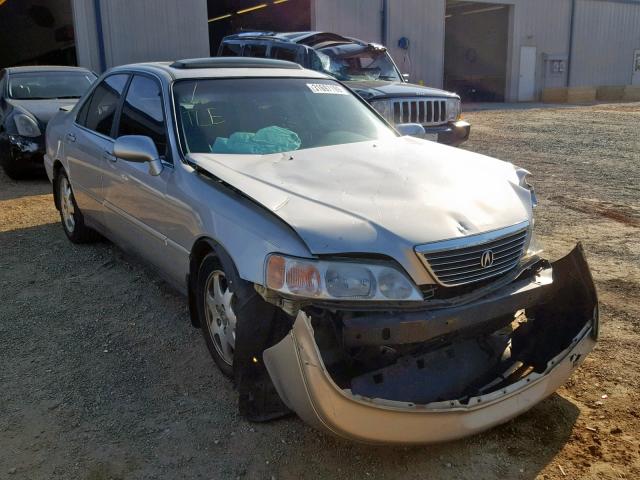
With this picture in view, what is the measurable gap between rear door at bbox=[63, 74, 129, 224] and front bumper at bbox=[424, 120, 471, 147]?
519cm

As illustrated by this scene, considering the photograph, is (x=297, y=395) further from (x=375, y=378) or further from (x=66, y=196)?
(x=66, y=196)

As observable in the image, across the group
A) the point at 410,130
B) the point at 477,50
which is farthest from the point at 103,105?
the point at 477,50

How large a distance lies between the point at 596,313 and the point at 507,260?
0.50 m

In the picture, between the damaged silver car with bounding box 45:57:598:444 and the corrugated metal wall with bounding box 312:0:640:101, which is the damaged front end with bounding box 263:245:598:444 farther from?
the corrugated metal wall with bounding box 312:0:640:101

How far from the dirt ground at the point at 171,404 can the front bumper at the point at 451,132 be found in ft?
12.9

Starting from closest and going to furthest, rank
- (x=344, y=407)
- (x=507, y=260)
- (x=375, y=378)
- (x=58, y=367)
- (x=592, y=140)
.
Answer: (x=344, y=407) < (x=375, y=378) < (x=507, y=260) < (x=58, y=367) < (x=592, y=140)

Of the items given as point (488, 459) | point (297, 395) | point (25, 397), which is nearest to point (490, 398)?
point (488, 459)

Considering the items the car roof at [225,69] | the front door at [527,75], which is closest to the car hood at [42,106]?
the car roof at [225,69]

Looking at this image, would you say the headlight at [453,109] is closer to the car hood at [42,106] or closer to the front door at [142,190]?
the car hood at [42,106]

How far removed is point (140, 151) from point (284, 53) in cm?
788

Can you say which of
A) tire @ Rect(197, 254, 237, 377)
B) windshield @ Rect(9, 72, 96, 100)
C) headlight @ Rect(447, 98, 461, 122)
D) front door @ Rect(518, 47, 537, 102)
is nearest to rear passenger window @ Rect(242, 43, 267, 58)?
windshield @ Rect(9, 72, 96, 100)

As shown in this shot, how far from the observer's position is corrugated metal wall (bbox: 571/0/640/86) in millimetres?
29133

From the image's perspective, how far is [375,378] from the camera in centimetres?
245

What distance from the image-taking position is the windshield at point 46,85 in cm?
927
